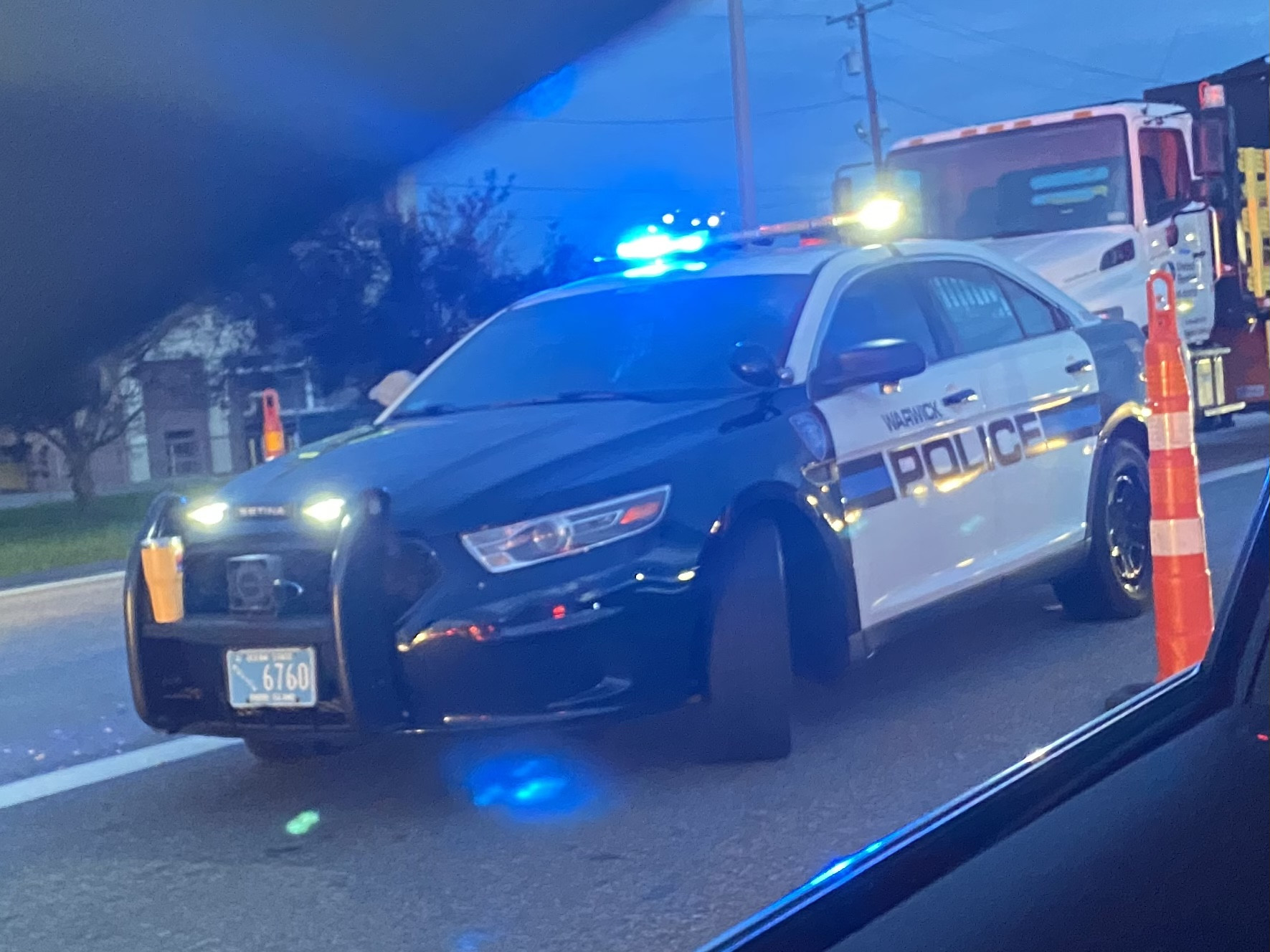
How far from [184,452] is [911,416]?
23348 millimetres

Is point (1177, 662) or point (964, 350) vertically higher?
point (964, 350)

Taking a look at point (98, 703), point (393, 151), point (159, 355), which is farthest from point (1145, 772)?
point (159, 355)

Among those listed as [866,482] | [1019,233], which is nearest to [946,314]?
[866,482]

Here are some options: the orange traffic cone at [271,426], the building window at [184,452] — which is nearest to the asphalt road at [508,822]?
the orange traffic cone at [271,426]

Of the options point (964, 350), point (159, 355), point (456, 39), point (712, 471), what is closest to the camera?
point (712, 471)

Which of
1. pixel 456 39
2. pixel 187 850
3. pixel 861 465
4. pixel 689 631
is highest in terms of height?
pixel 456 39

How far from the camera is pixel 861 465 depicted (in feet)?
16.9

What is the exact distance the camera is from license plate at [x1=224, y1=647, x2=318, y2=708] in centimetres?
424

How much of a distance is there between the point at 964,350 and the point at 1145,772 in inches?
178

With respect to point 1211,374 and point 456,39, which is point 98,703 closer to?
point 456,39

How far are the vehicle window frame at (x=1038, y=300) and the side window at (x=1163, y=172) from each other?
555 centimetres

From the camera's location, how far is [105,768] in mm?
5480

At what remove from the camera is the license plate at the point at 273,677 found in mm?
4242

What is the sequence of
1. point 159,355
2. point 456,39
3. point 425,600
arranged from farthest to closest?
point 159,355 → point 456,39 → point 425,600
